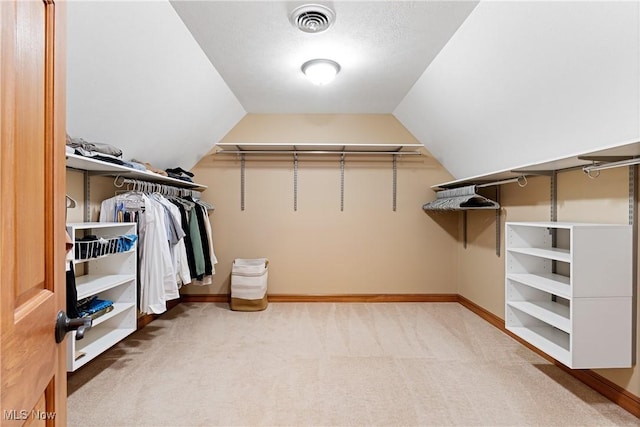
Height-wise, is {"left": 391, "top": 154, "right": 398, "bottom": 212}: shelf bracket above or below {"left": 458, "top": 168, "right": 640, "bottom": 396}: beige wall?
above

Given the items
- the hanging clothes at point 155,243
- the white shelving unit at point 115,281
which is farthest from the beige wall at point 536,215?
the white shelving unit at point 115,281

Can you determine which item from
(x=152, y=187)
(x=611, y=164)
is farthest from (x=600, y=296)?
(x=152, y=187)

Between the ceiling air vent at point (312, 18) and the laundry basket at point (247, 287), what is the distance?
2485mm

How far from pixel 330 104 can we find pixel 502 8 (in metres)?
2.08

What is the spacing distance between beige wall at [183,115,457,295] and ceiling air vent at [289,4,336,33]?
199 cm

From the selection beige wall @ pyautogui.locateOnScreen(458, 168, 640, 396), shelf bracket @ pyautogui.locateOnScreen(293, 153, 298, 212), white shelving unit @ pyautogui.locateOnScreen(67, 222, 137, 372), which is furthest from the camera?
shelf bracket @ pyautogui.locateOnScreen(293, 153, 298, 212)

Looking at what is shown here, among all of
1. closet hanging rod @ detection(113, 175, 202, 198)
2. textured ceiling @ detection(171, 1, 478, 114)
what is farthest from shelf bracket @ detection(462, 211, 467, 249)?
closet hanging rod @ detection(113, 175, 202, 198)

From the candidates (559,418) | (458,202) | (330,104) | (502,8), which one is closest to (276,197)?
(330,104)

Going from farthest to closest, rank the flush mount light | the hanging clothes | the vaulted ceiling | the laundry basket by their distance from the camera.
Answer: the laundry basket
the flush mount light
the hanging clothes
the vaulted ceiling

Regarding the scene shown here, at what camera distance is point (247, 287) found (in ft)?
11.8

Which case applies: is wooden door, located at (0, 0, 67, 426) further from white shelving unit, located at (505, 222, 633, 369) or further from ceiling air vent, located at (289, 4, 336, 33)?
white shelving unit, located at (505, 222, 633, 369)

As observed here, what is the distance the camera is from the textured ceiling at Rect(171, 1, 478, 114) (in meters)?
1.98

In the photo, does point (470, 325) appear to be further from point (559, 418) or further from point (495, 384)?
point (559, 418)

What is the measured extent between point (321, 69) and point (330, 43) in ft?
0.85
